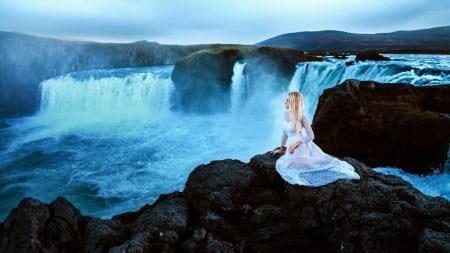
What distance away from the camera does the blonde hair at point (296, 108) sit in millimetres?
5457

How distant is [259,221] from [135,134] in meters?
16.9

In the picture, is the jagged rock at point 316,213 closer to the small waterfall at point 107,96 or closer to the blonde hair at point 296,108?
the blonde hair at point 296,108

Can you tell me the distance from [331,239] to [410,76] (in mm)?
13850

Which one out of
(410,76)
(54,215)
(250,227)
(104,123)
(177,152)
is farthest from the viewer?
(104,123)

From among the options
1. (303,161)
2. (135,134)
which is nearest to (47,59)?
(135,134)

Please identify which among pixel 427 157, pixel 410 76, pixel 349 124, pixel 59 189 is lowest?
pixel 59 189

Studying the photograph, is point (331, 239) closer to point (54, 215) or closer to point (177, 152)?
point (54, 215)

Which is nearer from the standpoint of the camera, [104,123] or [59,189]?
[59,189]

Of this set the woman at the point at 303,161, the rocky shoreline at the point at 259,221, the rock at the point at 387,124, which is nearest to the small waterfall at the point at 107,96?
the rock at the point at 387,124

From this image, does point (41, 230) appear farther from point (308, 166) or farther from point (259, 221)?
point (308, 166)

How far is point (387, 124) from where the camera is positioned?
10.4 meters

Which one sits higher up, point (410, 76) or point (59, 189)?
point (410, 76)

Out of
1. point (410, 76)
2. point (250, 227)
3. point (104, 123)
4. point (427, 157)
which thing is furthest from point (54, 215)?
point (104, 123)

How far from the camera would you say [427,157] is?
977 cm
